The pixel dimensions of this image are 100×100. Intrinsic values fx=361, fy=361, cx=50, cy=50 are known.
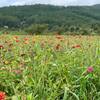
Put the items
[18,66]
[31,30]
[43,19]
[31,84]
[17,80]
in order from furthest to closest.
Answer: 1. [43,19]
2. [31,30]
3. [18,66]
4. [17,80]
5. [31,84]

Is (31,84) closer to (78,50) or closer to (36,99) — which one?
(36,99)

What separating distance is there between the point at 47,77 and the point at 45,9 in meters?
152

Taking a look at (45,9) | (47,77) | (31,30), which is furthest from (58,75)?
(45,9)

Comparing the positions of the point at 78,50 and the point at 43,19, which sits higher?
the point at 78,50

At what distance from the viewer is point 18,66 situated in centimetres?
389

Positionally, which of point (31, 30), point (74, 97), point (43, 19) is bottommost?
point (43, 19)

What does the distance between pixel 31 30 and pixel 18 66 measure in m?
25.6

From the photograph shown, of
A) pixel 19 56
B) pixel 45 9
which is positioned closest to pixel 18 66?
pixel 19 56

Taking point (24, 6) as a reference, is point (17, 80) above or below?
above

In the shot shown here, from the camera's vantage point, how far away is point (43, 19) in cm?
11994

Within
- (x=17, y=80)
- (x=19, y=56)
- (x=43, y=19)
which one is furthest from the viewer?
(x=43, y=19)

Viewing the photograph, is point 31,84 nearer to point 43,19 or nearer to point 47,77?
point 47,77

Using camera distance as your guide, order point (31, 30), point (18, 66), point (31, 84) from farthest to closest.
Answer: point (31, 30) < point (18, 66) < point (31, 84)

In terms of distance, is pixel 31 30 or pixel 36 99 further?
pixel 31 30
